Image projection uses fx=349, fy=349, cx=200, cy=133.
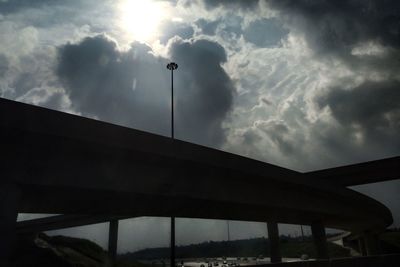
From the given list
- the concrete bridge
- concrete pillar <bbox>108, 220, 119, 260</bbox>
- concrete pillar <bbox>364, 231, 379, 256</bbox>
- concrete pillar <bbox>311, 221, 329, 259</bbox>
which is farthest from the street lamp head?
concrete pillar <bbox>364, 231, 379, 256</bbox>

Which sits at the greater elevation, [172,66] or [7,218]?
[172,66]

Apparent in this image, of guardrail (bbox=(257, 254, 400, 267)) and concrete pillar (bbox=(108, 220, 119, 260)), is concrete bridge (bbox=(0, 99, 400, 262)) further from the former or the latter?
concrete pillar (bbox=(108, 220, 119, 260))

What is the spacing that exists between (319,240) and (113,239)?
28405mm

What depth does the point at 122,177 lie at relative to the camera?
17047 mm

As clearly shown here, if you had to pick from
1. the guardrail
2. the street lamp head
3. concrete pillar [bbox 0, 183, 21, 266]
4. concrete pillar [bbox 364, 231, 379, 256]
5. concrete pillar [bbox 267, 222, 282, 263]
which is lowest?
the guardrail

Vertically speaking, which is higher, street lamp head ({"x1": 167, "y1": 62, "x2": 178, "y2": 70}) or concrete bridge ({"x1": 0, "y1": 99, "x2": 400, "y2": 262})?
street lamp head ({"x1": 167, "y1": 62, "x2": 178, "y2": 70})

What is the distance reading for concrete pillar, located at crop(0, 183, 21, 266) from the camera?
43.1ft

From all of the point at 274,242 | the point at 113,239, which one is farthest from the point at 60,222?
the point at 274,242

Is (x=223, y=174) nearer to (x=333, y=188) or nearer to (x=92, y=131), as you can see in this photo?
(x=92, y=131)

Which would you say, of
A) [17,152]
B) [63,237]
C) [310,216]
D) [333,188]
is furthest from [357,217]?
[63,237]

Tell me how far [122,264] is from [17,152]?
41898mm

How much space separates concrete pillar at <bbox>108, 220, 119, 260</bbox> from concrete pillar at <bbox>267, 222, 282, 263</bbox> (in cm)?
2370

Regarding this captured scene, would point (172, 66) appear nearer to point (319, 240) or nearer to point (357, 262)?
point (357, 262)

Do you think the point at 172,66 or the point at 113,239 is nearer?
the point at 172,66
